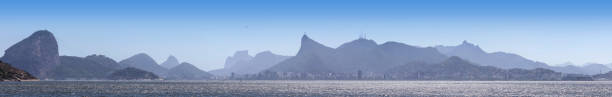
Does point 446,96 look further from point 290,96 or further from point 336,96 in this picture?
point 290,96

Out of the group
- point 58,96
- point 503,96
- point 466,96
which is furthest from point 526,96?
point 58,96

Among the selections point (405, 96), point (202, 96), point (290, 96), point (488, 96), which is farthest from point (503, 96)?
point (202, 96)

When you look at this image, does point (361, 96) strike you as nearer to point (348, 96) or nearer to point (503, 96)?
point (348, 96)

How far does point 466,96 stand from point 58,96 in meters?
92.5

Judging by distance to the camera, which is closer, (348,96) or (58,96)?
(58,96)

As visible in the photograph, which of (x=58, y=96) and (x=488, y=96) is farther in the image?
(x=488, y=96)

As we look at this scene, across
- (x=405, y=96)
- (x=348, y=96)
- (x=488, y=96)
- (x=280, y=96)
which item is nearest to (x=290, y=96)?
(x=280, y=96)

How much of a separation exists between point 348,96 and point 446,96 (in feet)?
78.0

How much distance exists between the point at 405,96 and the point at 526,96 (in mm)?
30057

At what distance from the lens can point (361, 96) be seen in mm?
165125

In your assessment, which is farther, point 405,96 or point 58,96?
point 405,96

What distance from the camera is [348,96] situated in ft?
538

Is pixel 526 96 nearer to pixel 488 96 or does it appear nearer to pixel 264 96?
pixel 488 96

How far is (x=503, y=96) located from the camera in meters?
168
